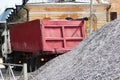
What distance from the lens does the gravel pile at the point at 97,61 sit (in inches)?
338

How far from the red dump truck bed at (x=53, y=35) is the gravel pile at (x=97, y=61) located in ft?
25.3

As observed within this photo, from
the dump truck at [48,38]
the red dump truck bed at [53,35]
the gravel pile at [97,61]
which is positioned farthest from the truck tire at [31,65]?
the gravel pile at [97,61]

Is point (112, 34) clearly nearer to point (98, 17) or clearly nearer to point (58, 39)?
point (58, 39)

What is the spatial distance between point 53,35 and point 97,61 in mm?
10336

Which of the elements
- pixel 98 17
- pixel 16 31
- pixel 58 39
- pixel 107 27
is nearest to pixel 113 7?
pixel 98 17

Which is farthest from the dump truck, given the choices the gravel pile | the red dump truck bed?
the gravel pile

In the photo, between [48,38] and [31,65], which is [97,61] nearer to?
[48,38]

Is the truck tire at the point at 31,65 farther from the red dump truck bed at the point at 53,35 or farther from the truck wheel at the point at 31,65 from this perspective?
the red dump truck bed at the point at 53,35

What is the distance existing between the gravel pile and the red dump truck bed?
772 cm

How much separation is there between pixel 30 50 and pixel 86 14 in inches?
921

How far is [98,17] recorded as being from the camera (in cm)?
4428

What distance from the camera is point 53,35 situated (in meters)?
19.6

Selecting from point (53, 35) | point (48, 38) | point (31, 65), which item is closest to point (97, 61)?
point (48, 38)

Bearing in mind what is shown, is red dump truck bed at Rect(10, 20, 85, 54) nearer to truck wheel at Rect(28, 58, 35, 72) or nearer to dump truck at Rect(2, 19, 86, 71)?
dump truck at Rect(2, 19, 86, 71)
